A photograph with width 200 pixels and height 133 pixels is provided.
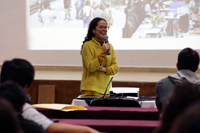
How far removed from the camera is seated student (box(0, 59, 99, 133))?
4.81 feet

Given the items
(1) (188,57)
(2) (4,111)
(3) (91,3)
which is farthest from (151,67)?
(2) (4,111)

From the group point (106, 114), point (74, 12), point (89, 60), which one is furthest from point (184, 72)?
point (74, 12)

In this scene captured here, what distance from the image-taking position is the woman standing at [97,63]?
3.14 meters

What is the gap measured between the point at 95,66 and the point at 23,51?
3209mm

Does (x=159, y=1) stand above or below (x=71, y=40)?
above

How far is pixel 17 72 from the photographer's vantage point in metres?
1.52

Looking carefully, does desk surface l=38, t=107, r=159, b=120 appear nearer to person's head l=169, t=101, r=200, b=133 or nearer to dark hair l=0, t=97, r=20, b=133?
dark hair l=0, t=97, r=20, b=133

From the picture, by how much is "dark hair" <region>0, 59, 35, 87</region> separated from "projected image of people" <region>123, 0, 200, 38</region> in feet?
13.8

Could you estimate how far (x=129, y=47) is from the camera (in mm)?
5645

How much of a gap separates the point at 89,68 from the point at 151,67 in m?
2.76

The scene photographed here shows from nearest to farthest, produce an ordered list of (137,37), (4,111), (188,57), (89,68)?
(4,111) < (188,57) < (89,68) < (137,37)

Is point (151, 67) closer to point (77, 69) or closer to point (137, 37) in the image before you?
point (137, 37)

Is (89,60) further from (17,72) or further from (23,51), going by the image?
(23,51)

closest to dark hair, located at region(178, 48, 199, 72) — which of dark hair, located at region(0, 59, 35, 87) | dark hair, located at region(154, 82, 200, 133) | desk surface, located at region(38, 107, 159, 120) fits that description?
desk surface, located at region(38, 107, 159, 120)
